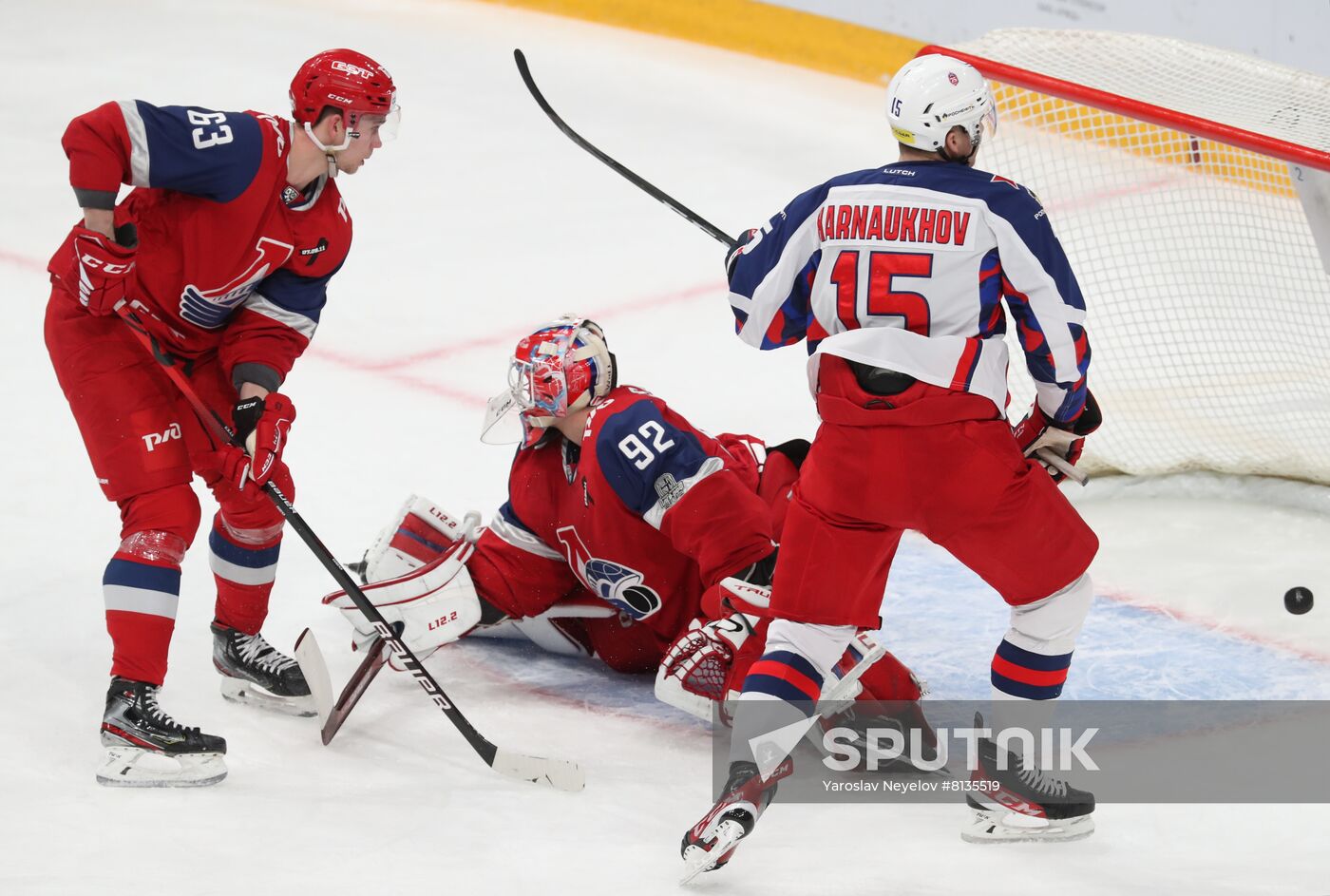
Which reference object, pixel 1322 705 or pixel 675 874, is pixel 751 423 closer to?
pixel 1322 705

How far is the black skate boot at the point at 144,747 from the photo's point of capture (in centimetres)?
269

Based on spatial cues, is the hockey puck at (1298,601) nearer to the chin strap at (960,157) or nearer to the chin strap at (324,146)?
the chin strap at (960,157)

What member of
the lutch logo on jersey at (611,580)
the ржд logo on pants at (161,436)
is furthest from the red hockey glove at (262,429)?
the lutch logo on jersey at (611,580)

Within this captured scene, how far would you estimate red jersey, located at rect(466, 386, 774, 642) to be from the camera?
118 inches

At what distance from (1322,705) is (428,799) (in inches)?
63.8

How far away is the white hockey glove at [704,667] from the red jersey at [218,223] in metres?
0.85

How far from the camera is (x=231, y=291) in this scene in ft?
9.68

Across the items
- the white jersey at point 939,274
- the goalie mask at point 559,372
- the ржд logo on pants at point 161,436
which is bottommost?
the ржд logo on pants at point 161,436

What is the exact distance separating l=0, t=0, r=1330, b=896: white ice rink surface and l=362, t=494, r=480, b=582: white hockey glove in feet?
0.62

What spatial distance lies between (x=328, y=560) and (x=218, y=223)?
0.59 meters

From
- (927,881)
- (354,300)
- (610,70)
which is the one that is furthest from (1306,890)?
(610,70)

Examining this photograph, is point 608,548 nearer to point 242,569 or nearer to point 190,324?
point 242,569

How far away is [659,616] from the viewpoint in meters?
3.18

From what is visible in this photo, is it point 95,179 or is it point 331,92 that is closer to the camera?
point 95,179
